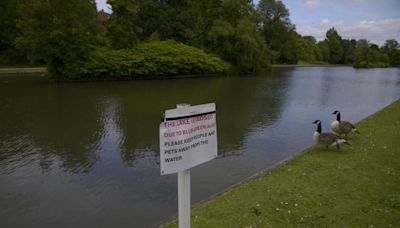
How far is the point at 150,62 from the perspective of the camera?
3859 cm

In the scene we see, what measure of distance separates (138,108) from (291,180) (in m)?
13.4

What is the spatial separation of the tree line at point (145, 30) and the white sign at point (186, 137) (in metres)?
33.3

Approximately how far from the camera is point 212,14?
4903cm

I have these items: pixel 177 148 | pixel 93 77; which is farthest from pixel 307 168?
pixel 93 77

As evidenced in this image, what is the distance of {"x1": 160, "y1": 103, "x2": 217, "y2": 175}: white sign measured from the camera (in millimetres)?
3004

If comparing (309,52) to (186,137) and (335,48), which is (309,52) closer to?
(335,48)

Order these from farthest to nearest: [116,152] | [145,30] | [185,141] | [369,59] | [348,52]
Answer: [348,52], [369,59], [145,30], [116,152], [185,141]

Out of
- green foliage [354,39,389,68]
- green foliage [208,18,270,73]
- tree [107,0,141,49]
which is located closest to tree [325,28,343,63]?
green foliage [354,39,389,68]

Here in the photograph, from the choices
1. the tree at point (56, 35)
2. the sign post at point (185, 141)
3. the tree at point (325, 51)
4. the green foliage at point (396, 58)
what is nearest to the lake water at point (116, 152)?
the sign post at point (185, 141)

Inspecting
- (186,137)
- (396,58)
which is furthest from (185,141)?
(396,58)

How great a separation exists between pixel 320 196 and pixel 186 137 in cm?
427

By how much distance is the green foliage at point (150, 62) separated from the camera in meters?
35.8

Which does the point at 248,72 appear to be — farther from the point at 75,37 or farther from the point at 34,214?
the point at 34,214

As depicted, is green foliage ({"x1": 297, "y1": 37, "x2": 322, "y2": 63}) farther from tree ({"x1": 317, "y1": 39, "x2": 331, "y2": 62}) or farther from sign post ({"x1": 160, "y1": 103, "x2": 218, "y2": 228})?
sign post ({"x1": 160, "y1": 103, "x2": 218, "y2": 228})
